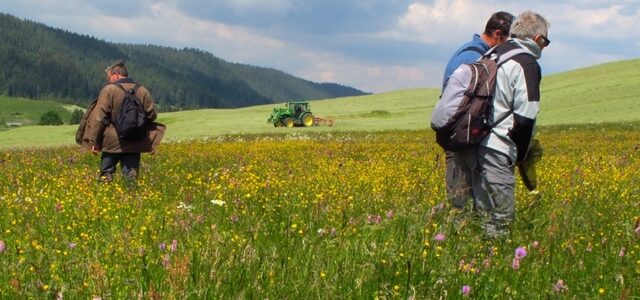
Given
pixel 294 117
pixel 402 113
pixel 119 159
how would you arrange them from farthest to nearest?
pixel 402 113 → pixel 294 117 → pixel 119 159

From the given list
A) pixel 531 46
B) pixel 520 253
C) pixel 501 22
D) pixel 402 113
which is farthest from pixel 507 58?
pixel 402 113

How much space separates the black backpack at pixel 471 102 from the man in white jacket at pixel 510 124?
7cm

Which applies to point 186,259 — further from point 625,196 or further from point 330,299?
point 625,196

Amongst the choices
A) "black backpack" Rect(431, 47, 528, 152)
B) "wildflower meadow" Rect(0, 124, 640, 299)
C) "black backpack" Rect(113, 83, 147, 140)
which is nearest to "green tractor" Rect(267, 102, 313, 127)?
"black backpack" Rect(113, 83, 147, 140)

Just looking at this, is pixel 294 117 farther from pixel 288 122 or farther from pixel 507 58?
pixel 507 58

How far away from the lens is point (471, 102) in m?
5.52

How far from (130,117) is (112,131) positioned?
47cm

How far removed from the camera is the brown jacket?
9.43 meters

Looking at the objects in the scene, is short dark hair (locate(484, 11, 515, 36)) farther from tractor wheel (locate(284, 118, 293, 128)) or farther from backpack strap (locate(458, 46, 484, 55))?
tractor wheel (locate(284, 118, 293, 128))

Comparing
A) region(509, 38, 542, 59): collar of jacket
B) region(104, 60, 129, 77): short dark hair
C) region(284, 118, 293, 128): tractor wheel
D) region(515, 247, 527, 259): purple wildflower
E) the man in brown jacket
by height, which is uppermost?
region(104, 60, 129, 77): short dark hair

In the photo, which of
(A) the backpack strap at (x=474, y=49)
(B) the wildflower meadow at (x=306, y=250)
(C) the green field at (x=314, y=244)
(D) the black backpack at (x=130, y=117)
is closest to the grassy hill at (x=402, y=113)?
(D) the black backpack at (x=130, y=117)

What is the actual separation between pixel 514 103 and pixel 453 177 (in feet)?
4.21

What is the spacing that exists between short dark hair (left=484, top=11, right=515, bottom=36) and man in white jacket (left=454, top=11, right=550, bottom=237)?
1.44ft

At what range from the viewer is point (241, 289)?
291cm
